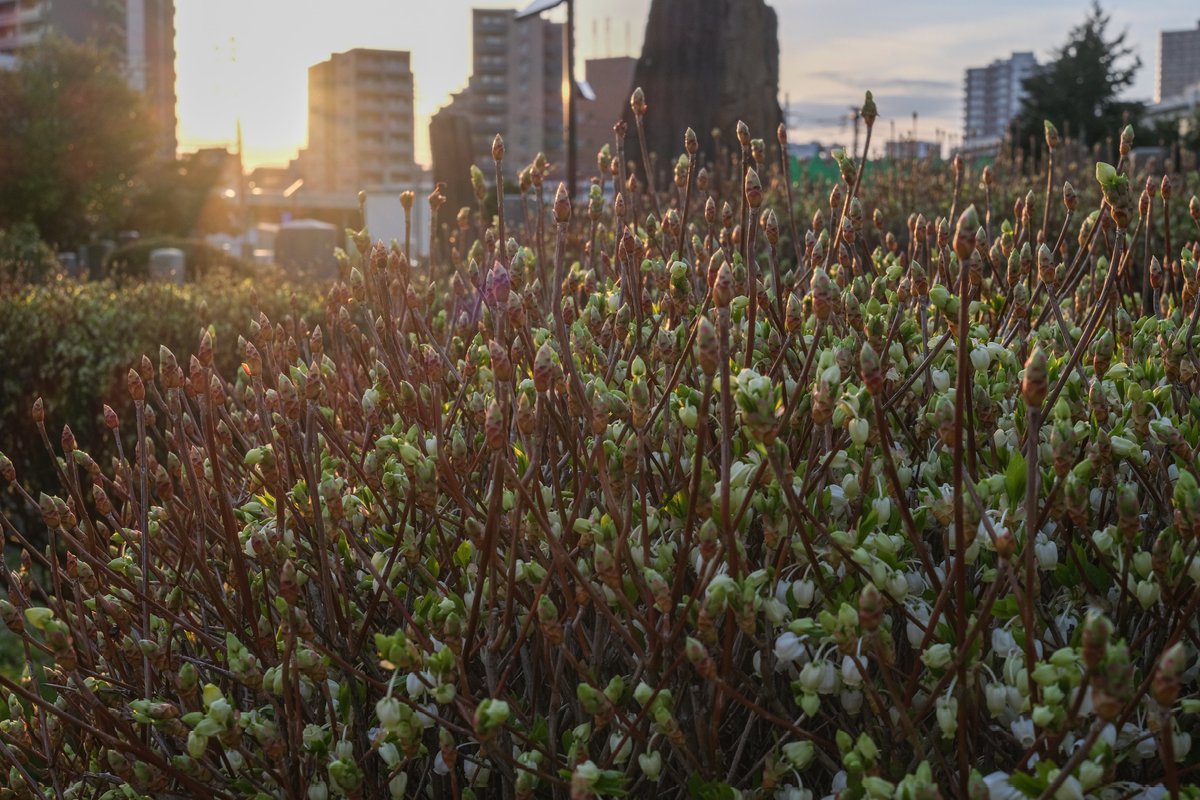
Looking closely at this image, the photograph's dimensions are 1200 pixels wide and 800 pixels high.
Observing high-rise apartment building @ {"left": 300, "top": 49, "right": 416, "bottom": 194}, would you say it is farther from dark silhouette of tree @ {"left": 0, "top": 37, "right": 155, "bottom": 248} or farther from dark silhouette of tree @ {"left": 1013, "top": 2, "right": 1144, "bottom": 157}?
dark silhouette of tree @ {"left": 1013, "top": 2, "right": 1144, "bottom": 157}

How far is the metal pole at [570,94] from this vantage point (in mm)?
9516

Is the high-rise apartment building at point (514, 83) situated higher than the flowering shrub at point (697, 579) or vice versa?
the high-rise apartment building at point (514, 83)

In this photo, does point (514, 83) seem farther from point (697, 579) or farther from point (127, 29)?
point (697, 579)

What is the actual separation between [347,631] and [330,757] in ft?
0.61

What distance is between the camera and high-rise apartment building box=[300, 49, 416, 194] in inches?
5133

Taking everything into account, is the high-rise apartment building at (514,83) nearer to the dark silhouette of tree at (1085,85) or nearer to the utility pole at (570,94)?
the dark silhouette of tree at (1085,85)

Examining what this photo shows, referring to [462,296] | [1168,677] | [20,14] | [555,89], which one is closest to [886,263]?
[462,296]

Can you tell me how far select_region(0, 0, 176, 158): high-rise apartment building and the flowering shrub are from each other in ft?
287

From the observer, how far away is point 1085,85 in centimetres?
3012

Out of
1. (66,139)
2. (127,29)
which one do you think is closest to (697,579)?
(66,139)

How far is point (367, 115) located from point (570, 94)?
417 ft

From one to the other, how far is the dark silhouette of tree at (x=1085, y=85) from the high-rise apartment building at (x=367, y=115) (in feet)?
340

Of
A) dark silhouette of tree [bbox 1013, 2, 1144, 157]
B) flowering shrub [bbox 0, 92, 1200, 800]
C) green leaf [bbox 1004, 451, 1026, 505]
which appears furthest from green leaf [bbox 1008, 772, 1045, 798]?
dark silhouette of tree [bbox 1013, 2, 1144, 157]

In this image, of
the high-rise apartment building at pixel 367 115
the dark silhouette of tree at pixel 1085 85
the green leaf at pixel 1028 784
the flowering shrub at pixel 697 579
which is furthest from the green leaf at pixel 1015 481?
the high-rise apartment building at pixel 367 115
